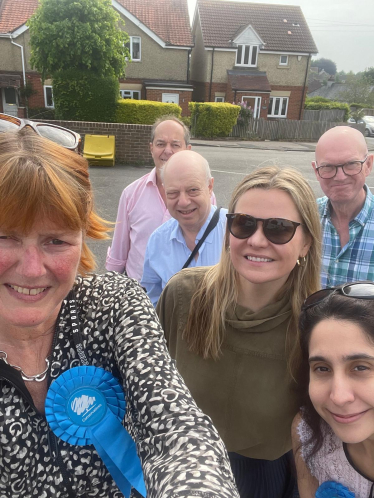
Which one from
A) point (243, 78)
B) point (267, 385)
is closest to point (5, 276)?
point (267, 385)

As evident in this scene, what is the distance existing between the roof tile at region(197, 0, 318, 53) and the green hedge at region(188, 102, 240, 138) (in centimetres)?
828

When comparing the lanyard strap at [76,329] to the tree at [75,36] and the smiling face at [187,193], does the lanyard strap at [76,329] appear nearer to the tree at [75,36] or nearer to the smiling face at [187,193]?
the smiling face at [187,193]

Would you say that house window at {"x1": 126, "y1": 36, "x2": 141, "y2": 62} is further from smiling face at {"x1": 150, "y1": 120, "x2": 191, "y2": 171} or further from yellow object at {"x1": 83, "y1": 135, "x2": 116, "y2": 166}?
smiling face at {"x1": 150, "y1": 120, "x2": 191, "y2": 171}

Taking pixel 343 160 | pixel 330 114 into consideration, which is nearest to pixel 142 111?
pixel 343 160

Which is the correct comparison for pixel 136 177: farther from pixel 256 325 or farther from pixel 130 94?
pixel 130 94

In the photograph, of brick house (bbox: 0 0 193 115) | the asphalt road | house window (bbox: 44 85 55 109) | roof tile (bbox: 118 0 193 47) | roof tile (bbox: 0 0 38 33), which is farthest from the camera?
roof tile (bbox: 118 0 193 47)

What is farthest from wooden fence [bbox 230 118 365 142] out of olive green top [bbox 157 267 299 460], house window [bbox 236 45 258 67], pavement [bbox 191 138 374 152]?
olive green top [bbox 157 267 299 460]

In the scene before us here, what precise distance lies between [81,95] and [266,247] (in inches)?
669

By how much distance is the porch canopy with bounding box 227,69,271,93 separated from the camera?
2885cm

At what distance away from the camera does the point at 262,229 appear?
182 centimetres

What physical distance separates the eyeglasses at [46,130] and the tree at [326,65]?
12947 cm

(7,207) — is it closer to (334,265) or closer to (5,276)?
(5,276)

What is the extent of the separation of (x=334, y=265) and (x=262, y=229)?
126 centimetres

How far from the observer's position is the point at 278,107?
31391 mm
